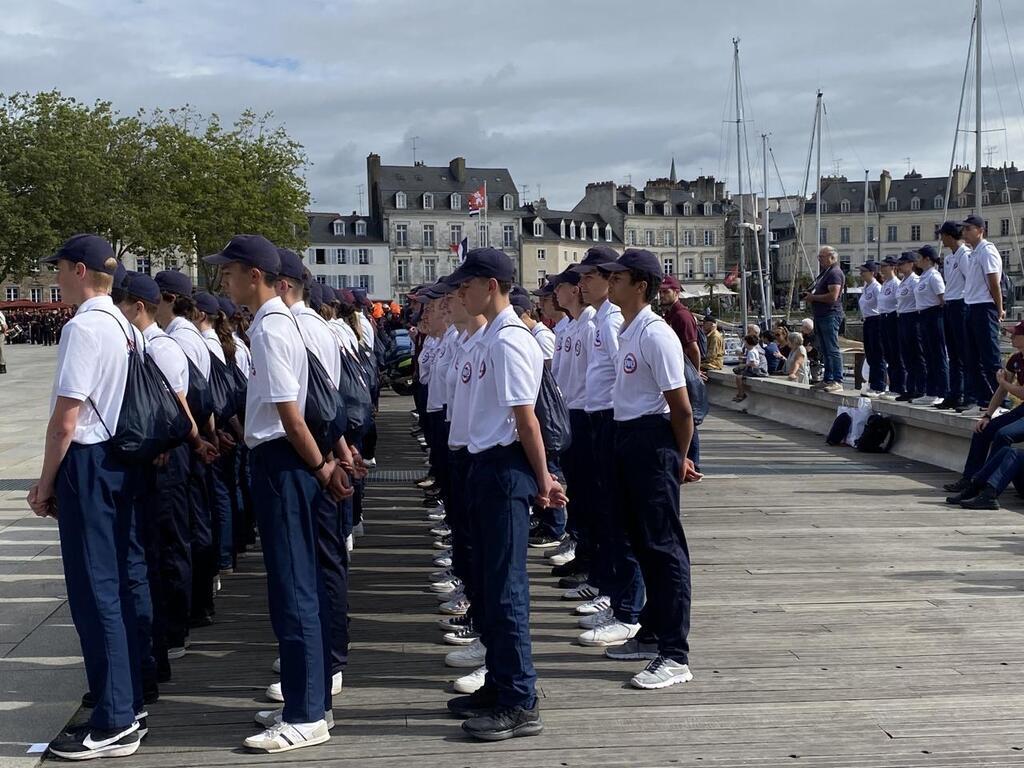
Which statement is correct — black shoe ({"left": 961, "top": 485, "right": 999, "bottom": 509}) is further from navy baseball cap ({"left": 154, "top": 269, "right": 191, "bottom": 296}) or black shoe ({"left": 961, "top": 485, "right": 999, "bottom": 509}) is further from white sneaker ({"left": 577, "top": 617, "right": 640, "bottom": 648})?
navy baseball cap ({"left": 154, "top": 269, "right": 191, "bottom": 296})

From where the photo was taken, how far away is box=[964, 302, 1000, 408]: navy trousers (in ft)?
42.8

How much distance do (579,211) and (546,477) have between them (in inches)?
4659

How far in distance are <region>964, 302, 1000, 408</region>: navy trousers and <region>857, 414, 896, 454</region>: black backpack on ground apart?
1571 millimetres

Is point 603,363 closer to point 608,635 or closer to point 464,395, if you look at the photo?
point 608,635

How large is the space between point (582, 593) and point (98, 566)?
373 centimetres

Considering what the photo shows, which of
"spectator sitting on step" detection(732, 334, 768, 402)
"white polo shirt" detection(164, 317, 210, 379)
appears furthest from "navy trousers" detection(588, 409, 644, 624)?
"spectator sitting on step" detection(732, 334, 768, 402)

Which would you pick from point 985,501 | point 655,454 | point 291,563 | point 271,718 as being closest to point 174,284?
point 291,563

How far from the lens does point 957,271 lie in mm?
13422

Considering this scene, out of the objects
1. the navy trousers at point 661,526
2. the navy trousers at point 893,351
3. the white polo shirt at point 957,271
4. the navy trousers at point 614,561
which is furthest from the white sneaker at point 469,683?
the navy trousers at point 893,351

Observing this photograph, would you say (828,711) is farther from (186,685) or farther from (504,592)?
(186,685)

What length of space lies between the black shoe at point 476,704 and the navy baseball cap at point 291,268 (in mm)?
2350

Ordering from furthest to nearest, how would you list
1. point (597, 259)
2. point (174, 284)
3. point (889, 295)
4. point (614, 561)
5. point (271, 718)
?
point (889, 295) → point (174, 284) → point (614, 561) → point (597, 259) → point (271, 718)

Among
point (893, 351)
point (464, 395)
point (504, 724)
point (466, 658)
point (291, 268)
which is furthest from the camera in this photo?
point (893, 351)

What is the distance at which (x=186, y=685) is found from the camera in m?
6.17
